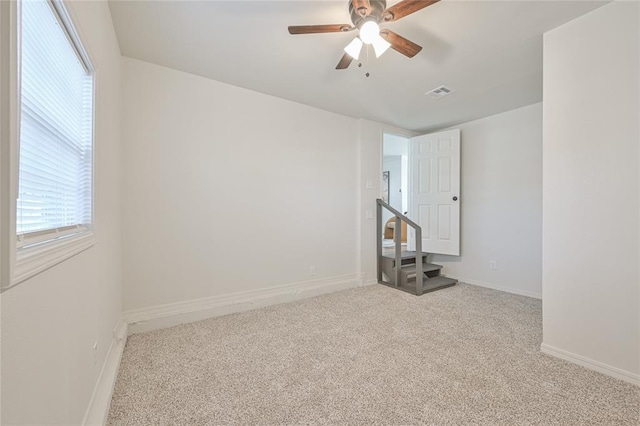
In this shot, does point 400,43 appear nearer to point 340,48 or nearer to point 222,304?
point 340,48

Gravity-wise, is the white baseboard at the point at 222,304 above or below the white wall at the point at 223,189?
below

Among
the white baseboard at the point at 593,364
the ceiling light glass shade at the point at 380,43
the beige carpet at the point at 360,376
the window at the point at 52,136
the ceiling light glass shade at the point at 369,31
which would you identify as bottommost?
the beige carpet at the point at 360,376

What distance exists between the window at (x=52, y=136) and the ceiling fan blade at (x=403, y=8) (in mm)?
1483

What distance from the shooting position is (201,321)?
2.62 meters

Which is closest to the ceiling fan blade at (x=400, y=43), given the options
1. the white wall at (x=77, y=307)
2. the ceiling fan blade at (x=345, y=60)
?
the ceiling fan blade at (x=345, y=60)

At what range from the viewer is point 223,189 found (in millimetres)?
2830

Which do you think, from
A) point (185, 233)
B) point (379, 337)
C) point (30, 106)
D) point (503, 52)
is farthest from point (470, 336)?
point (30, 106)

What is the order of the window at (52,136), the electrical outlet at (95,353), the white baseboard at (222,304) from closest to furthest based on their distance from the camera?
the window at (52,136), the electrical outlet at (95,353), the white baseboard at (222,304)

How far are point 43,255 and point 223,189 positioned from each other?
2.04 m

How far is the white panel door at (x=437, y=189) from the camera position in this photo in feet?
13.2

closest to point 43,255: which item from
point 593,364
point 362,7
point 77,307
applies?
point 77,307

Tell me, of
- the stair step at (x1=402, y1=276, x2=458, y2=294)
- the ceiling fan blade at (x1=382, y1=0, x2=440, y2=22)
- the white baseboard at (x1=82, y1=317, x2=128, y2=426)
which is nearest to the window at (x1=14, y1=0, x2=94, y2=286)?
the white baseboard at (x1=82, y1=317, x2=128, y2=426)

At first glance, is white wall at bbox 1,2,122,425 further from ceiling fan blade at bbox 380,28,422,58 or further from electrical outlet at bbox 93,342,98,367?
ceiling fan blade at bbox 380,28,422,58

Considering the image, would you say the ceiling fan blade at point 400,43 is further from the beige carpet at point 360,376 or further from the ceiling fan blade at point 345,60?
the beige carpet at point 360,376
